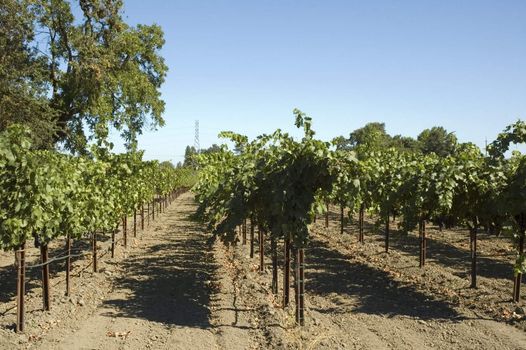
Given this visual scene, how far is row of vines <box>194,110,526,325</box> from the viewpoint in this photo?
767 cm

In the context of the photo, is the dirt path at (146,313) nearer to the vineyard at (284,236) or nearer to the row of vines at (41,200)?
the vineyard at (284,236)

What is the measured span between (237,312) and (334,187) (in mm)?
3396

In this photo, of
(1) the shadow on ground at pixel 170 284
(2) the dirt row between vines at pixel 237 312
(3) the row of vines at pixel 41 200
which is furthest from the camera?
(1) the shadow on ground at pixel 170 284

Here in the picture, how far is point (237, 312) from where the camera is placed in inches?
352

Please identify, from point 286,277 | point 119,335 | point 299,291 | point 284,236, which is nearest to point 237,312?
point 286,277

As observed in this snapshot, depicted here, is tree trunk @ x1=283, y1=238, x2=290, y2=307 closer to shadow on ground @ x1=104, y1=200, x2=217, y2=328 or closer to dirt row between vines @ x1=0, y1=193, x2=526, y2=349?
dirt row between vines @ x1=0, y1=193, x2=526, y2=349

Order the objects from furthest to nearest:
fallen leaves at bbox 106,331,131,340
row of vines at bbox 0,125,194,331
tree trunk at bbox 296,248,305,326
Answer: tree trunk at bbox 296,248,305,326 < fallen leaves at bbox 106,331,131,340 < row of vines at bbox 0,125,194,331

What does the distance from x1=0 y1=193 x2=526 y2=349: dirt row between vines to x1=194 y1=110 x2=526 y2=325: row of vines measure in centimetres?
83

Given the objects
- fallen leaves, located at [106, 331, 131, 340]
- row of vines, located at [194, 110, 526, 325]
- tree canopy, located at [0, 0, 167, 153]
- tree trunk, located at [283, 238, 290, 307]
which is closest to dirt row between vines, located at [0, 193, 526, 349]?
fallen leaves, located at [106, 331, 131, 340]

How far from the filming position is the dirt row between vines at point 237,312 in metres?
7.52

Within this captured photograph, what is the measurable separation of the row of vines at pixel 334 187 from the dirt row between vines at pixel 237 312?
32.7 inches

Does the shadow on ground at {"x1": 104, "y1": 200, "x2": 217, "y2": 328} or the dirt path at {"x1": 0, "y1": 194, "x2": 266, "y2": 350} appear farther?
the shadow on ground at {"x1": 104, "y1": 200, "x2": 217, "y2": 328}

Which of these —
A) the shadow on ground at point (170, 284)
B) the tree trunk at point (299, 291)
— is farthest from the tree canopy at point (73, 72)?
the tree trunk at point (299, 291)

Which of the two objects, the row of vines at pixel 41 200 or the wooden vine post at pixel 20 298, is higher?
the row of vines at pixel 41 200
